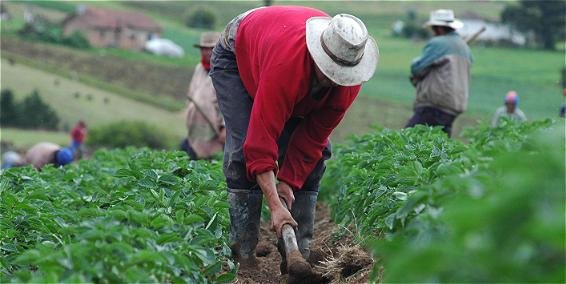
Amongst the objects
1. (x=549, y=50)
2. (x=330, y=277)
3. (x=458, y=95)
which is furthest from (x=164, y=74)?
(x=330, y=277)

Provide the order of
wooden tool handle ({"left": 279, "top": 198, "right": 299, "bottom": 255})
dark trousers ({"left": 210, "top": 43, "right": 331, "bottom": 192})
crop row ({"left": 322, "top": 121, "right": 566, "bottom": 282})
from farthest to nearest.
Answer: dark trousers ({"left": 210, "top": 43, "right": 331, "bottom": 192})
wooden tool handle ({"left": 279, "top": 198, "right": 299, "bottom": 255})
crop row ({"left": 322, "top": 121, "right": 566, "bottom": 282})

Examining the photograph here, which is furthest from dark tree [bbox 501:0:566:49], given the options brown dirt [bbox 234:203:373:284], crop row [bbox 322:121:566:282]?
crop row [bbox 322:121:566:282]

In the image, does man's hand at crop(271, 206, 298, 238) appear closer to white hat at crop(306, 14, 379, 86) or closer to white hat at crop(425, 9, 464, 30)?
white hat at crop(306, 14, 379, 86)

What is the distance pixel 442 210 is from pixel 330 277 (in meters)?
1.82

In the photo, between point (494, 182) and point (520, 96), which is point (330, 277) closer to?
point (494, 182)

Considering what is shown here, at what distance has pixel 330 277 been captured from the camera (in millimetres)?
5160

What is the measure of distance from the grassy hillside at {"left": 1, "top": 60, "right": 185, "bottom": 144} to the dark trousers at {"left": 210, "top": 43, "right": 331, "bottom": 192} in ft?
73.4

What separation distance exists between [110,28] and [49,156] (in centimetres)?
4191

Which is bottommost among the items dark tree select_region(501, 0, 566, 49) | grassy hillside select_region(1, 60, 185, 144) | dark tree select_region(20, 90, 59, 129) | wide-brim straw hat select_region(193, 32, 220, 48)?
dark tree select_region(501, 0, 566, 49)

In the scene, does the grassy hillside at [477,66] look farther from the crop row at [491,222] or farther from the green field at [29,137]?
the crop row at [491,222]

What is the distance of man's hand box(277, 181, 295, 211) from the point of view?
5.53 metres

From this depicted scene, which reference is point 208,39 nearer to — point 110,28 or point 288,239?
point 288,239

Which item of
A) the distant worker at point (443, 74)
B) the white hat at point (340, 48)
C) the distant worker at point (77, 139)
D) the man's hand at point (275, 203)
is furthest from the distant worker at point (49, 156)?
the distant worker at point (77, 139)

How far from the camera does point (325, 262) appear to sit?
211 inches
